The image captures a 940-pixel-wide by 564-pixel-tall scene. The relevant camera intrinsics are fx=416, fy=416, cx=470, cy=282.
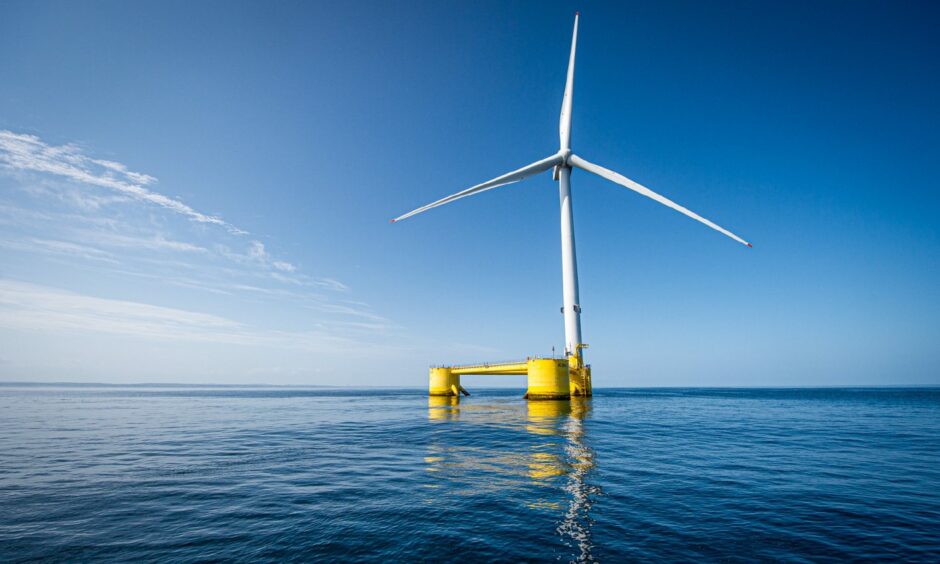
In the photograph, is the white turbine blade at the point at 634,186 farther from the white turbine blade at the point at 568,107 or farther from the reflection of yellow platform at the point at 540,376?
the reflection of yellow platform at the point at 540,376

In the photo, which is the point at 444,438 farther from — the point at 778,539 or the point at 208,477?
the point at 778,539

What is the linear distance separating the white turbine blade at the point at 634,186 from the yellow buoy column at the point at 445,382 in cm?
4680

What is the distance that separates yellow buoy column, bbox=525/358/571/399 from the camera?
6122 cm

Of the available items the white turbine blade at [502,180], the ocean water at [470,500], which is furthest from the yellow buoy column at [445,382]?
the ocean water at [470,500]

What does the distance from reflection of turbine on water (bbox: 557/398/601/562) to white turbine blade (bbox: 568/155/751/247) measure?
3376cm

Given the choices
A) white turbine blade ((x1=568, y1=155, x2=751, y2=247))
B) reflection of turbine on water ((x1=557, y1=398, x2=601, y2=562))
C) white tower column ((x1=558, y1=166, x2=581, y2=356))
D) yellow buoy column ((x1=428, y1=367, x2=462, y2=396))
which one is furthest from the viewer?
yellow buoy column ((x1=428, y1=367, x2=462, y2=396))

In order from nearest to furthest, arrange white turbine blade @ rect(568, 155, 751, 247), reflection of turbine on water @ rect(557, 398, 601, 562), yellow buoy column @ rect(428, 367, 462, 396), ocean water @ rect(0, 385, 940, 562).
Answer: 1. ocean water @ rect(0, 385, 940, 562)
2. reflection of turbine on water @ rect(557, 398, 601, 562)
3. white turbine blade @ rect(568, 155, 751, 247)
4. yellow buoy column @ rect(428, 367, 462, 396)

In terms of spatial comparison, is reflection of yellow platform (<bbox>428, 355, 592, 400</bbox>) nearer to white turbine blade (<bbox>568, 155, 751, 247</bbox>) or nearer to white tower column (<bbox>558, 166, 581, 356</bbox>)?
white tower column (<bbox>558, 166, 581, 356</bbox>)

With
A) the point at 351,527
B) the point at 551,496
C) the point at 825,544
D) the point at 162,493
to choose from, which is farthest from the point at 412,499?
the point at 825,544

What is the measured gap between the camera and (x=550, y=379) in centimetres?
6119

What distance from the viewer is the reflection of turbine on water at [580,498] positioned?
1075 cm

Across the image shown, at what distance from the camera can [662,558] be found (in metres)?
9.77

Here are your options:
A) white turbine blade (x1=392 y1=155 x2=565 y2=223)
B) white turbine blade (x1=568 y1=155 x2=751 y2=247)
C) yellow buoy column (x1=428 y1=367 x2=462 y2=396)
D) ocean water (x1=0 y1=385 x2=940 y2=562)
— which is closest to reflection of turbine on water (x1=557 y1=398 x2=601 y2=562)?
ocean water (x1=0 y1=385 x2=940 y2=562)

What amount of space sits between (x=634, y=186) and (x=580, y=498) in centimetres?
5444
